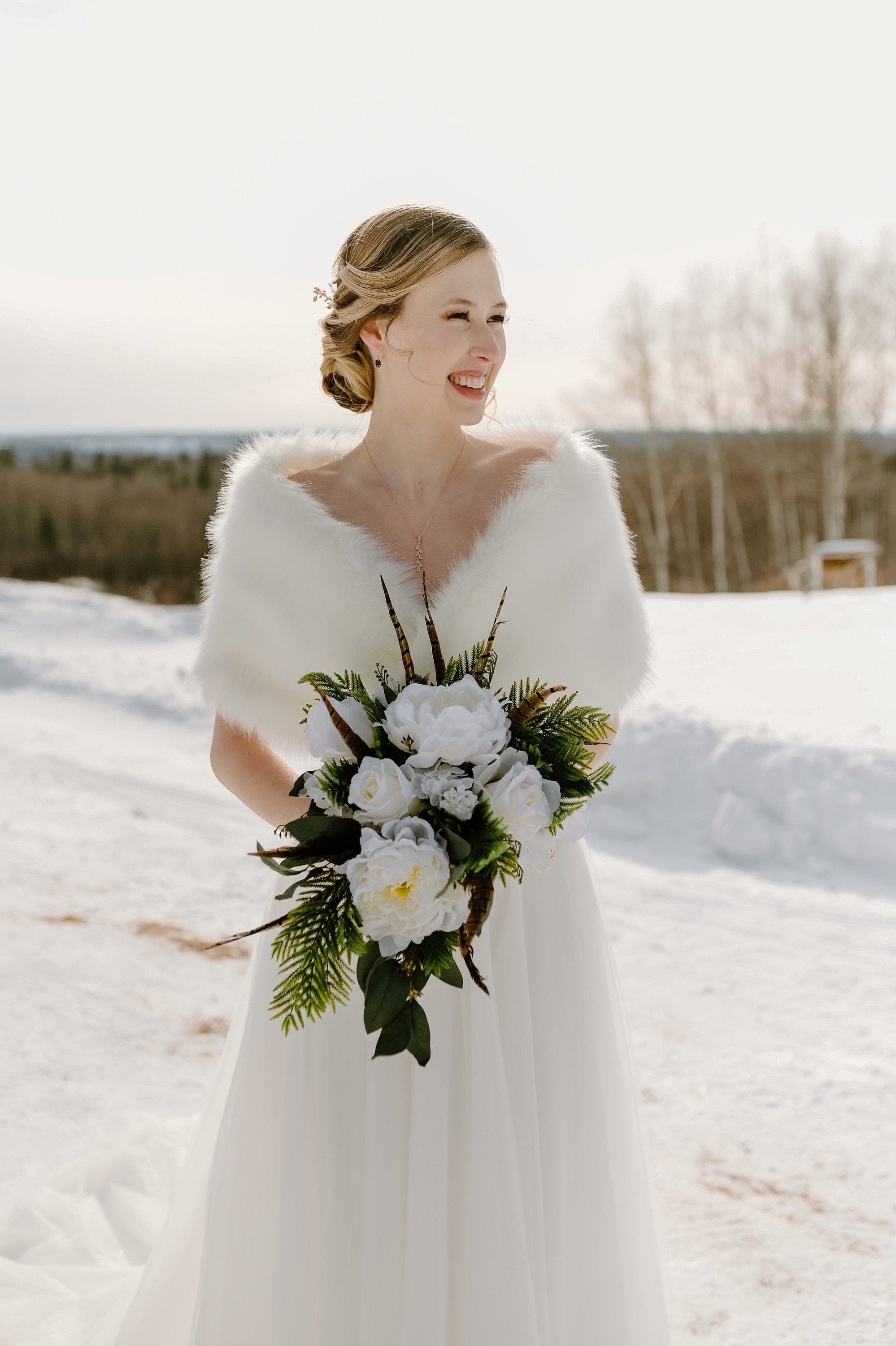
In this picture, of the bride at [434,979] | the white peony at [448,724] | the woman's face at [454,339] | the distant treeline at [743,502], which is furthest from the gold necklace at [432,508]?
the distant treeline at [743,502]

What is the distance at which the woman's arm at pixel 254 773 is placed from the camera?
188cm

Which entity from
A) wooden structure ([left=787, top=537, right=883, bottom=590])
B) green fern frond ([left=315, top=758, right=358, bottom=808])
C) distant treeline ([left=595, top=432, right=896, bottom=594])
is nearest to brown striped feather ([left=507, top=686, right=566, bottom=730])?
green fern frond ([left=315, top=758, right=358, bottom=808])

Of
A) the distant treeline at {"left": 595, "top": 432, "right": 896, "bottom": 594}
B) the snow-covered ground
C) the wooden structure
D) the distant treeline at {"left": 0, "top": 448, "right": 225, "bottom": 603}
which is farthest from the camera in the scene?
the distant treeline at {"left": 595, "top": 432, "right": 896, "bottom": 594}

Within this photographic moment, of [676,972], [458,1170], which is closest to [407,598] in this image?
[458,1170]

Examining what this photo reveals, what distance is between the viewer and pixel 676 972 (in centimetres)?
435

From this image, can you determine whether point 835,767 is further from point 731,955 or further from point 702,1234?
point 702,1234

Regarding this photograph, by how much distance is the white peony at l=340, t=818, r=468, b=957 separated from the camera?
131cm

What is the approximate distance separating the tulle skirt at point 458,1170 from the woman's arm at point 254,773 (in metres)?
0.26

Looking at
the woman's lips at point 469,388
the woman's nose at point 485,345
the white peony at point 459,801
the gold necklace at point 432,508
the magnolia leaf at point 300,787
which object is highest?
the woman's nose at point 485,345

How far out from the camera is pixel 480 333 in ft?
6.07

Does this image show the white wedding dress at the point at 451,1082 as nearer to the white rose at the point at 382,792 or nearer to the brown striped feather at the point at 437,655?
the brown striped feather at the point at 437,655

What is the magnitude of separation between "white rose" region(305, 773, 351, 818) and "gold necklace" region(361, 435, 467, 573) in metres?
0.53

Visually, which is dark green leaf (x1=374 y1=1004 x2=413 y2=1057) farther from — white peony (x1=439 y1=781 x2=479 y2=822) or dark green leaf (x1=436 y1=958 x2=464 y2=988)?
white peony (x1=439 y1=781 x2=479 y2=822)

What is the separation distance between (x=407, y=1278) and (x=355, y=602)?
113 centimetres
